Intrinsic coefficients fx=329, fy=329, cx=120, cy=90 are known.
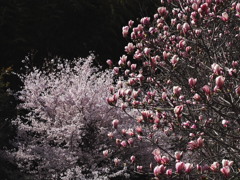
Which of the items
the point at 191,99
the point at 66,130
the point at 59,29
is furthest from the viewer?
the point at 59,29

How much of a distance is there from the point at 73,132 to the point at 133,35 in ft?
5.75

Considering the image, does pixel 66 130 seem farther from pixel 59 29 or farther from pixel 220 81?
pixel 59 29

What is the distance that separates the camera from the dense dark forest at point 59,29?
7.75m

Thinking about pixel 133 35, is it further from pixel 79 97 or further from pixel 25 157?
pixel 25 157

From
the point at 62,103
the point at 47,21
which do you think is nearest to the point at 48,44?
the point at 47,21

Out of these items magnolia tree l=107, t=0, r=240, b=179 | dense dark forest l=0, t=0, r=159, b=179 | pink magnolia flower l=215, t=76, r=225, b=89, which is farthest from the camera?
dense dark forest l=0, t=0, r=159, b=179

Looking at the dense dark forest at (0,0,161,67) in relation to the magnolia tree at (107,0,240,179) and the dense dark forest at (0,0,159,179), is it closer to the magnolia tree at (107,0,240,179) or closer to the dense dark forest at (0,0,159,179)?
the dense dark forest at (0,0,159,179)

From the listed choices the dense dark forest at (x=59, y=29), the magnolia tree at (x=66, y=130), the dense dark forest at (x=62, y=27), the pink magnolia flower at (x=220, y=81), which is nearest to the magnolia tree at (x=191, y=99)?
the pink magnolia flower at (x=220, y=81)

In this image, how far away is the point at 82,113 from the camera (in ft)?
15.1

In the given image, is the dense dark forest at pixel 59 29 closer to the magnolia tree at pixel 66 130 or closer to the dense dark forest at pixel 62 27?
the dense dark forest at pixel 62 27

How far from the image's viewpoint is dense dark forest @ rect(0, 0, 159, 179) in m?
7.75

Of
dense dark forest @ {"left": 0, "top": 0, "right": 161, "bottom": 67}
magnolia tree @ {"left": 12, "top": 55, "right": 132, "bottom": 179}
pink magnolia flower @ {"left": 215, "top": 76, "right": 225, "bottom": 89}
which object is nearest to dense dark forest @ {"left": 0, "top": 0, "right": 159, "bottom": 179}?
dense dark forest @ {"left": 0, "top": 0, "right": 161, "bottom": 67}

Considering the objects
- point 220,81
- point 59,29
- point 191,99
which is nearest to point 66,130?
point 191,99

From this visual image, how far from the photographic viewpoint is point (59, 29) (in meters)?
9.03
